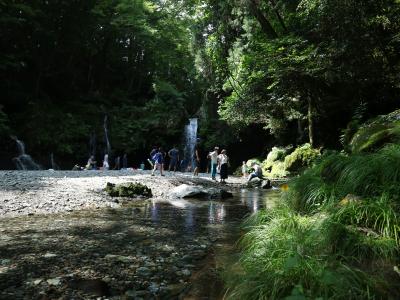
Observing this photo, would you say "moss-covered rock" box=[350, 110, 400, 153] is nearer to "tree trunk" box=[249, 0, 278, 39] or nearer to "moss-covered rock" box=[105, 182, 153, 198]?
"moss-covered rock" box=[105, 182, 153, 198]

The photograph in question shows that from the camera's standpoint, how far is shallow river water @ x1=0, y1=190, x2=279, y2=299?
13.5 ft

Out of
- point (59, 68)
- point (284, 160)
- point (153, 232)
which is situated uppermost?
point (59, 68)

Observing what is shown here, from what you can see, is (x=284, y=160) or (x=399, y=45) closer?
(x=399, y=45)

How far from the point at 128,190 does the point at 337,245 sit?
9.69 metres

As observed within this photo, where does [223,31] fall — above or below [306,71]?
above

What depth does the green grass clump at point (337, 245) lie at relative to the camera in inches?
119

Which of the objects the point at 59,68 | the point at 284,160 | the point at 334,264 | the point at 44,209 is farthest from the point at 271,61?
the point at 59,68

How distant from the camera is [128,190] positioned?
1280cm

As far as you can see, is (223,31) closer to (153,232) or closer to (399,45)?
(399,45)

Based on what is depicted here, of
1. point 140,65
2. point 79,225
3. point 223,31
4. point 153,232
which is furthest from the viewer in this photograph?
point 140,65

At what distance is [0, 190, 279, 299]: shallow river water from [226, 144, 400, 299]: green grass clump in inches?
25.0

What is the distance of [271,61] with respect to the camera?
1798cm

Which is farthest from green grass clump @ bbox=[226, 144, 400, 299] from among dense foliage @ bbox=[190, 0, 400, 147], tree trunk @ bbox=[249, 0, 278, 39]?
tree trunk @ bbox=[249, 0, 278, 39]

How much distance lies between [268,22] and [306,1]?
937cm
